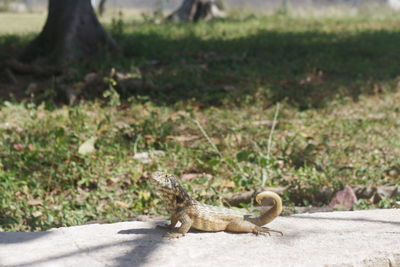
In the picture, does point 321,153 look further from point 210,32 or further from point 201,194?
point 210,32

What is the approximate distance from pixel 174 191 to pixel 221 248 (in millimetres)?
397

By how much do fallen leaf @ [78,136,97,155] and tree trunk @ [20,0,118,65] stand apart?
13.2 feet

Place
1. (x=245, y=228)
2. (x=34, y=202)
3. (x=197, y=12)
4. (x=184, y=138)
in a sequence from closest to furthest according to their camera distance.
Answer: (x=245, y=228) → (x=34, y=202) → (x=184, y=138) → (x=197, y=12)

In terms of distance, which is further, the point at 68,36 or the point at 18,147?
the point at 68,36

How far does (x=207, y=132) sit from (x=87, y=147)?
1350mm

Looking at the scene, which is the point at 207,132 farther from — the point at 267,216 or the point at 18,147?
the point at 267,216

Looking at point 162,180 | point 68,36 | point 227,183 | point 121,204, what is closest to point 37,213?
point 121,204

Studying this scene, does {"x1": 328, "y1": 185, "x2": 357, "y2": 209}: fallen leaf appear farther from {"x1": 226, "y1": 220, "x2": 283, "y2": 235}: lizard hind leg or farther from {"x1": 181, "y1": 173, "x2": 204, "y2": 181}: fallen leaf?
{"x1": 226, "y1": 220, "x2": 283, "y2": 235}: lizard hind leg

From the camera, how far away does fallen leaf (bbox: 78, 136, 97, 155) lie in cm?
561

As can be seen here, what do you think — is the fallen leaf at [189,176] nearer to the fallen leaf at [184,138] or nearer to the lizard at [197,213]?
the fallen leaf at [184,138]

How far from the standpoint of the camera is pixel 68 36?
9852 mm

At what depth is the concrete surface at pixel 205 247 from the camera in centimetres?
300

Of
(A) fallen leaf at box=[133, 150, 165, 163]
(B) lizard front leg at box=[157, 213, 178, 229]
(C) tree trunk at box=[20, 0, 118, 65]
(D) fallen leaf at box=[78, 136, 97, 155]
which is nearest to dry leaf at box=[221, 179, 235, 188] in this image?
(A) fallen leaf at box=[133, 150, 165, 163]

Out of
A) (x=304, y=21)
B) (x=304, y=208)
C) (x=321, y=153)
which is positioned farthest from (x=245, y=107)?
(x=304, y=21)
